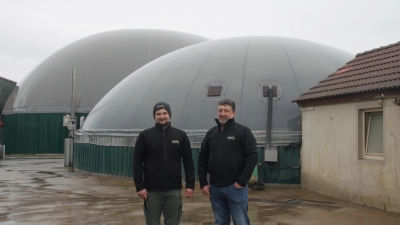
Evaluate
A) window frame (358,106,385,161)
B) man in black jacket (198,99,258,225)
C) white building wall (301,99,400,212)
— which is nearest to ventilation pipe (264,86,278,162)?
white building wall (301,99,400,212)

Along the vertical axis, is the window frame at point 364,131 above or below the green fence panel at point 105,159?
above

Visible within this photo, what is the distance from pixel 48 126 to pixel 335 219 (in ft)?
93.1

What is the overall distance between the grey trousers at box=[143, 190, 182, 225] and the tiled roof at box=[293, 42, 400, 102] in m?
5.50

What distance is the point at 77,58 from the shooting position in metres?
37.2

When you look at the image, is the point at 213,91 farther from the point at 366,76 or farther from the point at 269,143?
the point at 366,76

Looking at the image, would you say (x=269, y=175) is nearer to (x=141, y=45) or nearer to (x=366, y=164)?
(x=366, y=164)

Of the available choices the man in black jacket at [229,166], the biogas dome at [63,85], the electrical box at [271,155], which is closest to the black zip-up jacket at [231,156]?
the man in black jacket at [229,166]

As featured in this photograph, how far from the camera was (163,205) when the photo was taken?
5.63 metres

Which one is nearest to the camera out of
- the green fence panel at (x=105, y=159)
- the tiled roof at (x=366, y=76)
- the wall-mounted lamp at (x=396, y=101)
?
the wall-mounted lamp at (x=396, y=101)

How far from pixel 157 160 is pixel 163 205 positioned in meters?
0.56

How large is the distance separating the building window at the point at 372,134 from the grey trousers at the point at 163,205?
5.83 m

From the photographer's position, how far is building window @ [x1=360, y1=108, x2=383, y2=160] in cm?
995

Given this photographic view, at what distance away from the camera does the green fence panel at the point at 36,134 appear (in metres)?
33.3

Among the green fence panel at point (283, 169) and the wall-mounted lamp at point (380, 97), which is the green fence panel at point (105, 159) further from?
the wall-mounted lamp at point (380, 97)
